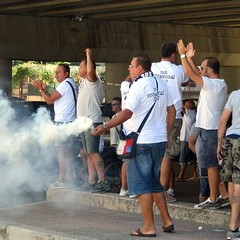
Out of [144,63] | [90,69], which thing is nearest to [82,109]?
[90,69]

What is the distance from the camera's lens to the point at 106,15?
27.7 m

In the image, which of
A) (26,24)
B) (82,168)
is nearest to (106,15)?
(26,24)

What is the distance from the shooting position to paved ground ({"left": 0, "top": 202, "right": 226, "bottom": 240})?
25.1 ft

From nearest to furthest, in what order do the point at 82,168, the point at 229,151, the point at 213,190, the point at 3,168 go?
the point at 229,151
the point at 213,190
the point at 3,168
the point at 82,168

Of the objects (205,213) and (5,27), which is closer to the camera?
(205,213)

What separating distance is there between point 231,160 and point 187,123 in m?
5.32

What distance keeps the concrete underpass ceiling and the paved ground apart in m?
13.6

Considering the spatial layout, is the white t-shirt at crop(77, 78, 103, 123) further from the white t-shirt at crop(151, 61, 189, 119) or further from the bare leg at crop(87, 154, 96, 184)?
the white t-shirt at crop(151, 61, 189, 119)

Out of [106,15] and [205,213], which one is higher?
[106,15]

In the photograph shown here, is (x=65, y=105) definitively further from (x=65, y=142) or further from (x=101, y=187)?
(x=101, y=187)

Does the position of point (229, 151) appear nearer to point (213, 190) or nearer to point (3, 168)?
point (213, 190)

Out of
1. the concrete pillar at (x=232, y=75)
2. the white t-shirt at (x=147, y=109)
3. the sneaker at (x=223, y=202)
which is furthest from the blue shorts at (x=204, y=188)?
the concrete pillar at (x=232, y=75)

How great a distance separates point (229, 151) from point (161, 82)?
1.07 metres

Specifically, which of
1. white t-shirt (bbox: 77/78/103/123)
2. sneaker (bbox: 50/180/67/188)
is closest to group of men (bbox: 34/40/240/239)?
white t-shirt (bbox: 77/78/103/123)
